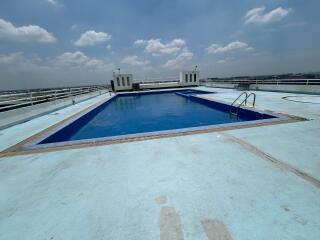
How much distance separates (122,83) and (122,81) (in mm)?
224

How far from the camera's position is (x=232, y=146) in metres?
2.35

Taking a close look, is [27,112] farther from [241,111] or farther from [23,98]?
[241,111]

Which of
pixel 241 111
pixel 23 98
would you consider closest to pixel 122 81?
pixel 23 98

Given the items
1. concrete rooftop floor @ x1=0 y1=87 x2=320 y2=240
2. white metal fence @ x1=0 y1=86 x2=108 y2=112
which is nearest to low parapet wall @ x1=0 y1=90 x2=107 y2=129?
white metal fence @ x1=0 y1=86 x2=108 y2=112

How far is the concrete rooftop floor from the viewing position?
1.11 m

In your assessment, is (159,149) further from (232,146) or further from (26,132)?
(26,132)

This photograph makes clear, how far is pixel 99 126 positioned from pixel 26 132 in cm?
228

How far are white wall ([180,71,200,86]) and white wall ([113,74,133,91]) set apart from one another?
647 cm

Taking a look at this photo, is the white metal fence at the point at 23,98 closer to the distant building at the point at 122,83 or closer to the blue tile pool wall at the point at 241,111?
the blue tile pool wall at the point at 241,111

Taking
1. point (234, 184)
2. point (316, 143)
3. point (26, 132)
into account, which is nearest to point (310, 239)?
point (234, 184)

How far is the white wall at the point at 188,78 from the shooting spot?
1958 cm

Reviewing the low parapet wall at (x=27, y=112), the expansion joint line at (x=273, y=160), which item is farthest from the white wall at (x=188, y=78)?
the expansion joint line at (x=273, y=160)

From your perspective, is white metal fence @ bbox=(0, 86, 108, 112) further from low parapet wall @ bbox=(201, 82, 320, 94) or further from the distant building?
low parapet wall @ bbox=(201, 82, 320, 94)

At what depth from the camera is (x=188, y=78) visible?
19.8 m
